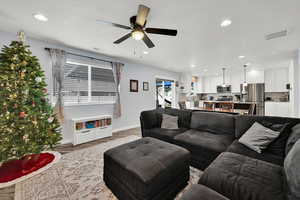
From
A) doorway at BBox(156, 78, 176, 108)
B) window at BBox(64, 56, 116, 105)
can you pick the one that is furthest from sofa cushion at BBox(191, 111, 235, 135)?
doorway at BBox(156, 78, 176, 108)

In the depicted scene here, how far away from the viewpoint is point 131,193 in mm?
1235

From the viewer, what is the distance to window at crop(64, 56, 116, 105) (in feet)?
10.6

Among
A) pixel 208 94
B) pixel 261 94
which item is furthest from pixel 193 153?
pixel 208 94

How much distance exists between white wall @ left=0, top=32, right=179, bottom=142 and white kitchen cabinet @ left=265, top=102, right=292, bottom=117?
468 cm

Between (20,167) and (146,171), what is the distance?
2406mm

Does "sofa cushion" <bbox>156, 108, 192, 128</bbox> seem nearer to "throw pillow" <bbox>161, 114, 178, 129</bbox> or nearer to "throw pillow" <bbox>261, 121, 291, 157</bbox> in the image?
"throw pillow" <bbox>161, 114, 178, 129</bbox>

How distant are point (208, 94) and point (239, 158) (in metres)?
7.23

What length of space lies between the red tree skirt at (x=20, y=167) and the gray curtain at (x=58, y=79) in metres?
0.93

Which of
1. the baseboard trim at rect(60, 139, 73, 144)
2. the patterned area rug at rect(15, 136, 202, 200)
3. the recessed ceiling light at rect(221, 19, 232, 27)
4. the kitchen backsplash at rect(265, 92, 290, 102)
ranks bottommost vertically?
the patterned area rug at rect(15, 136, 202, 200)

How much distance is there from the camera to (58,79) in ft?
9.77

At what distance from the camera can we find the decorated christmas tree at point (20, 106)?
191cm

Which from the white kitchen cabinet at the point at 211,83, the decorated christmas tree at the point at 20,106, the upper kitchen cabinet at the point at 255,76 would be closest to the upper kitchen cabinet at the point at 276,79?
the upper kitchen cabinet at the point at 255,76

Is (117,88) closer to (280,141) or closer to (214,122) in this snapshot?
(214,122)

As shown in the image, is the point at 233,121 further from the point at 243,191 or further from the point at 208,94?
the point at 208,94
